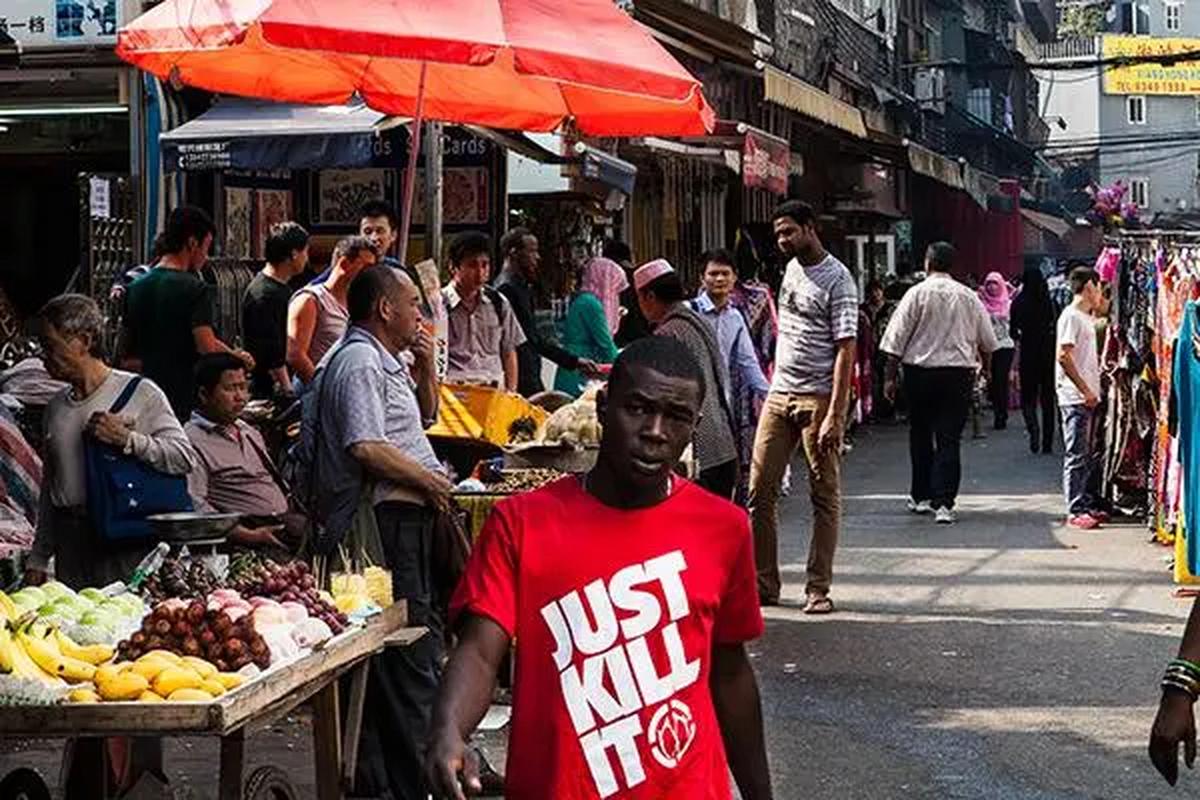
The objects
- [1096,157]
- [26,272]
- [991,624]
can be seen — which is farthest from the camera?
[1096,157]

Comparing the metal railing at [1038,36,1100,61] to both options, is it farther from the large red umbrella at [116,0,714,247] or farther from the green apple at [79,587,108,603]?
the green apple at [79,587,108,603]

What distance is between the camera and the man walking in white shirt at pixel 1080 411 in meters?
16.4

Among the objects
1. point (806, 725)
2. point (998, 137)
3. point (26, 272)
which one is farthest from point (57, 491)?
point (998, 137)

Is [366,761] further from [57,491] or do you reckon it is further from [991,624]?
[991,624]

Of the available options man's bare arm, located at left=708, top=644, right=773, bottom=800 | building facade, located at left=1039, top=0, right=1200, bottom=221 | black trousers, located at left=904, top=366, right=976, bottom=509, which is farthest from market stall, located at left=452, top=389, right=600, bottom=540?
building facade, located at left=1039, top=0, right=1200, bottom=221

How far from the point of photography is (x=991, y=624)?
462 inches

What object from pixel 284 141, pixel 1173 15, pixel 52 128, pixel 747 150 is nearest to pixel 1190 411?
pixel 284 141

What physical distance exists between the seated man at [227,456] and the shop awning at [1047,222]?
45291 mm

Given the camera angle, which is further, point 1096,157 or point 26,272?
point 1096,157

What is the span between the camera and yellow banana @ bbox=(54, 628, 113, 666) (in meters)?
6.15

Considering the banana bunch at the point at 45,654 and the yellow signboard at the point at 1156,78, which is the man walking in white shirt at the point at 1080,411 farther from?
the yellow signboard at the point at 1156,78

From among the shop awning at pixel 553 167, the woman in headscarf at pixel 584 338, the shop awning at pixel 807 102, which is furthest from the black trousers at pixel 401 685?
the shop awning at pixel 807 102

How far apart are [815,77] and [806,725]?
79.5 feet

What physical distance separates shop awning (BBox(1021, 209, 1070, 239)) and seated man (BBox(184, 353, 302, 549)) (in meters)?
45.3
